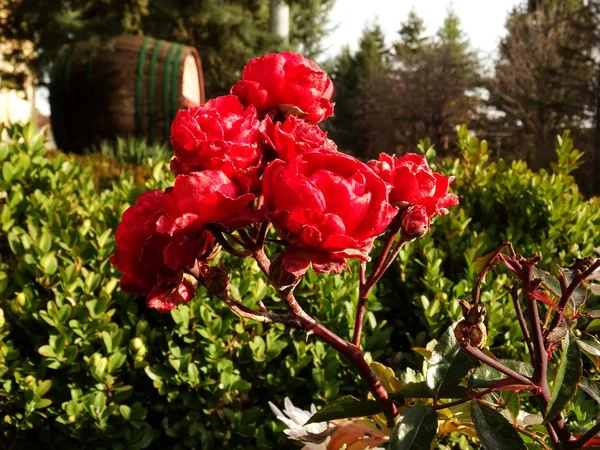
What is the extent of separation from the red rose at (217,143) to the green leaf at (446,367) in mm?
341

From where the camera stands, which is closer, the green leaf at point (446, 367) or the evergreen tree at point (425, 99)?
the green leaf at point (446, 367)

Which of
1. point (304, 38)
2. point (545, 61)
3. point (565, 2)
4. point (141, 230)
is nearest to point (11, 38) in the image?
point (304, 38)

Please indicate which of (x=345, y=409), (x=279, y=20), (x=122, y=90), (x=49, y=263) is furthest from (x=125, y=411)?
(x=279, y=20)

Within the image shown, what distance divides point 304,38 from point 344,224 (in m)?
18.0

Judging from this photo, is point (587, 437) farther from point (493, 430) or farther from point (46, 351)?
point (46, 351)

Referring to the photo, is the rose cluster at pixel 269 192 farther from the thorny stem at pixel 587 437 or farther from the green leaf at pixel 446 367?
the thorny stem at pixel 587 437

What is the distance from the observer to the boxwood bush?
56.4 inches

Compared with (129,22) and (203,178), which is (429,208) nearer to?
(203,178)

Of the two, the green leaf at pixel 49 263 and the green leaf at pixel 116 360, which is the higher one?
the green leaf at pixel 49 263

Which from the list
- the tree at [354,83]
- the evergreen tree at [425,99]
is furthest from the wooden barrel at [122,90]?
the tree at [354,83]

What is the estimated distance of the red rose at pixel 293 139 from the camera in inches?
27.1

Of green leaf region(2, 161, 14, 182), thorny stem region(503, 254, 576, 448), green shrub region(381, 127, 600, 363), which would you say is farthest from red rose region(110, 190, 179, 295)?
green leaf region(2, 161, 14, 182)

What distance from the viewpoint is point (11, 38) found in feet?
46.2

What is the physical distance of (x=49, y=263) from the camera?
1.48 meters
